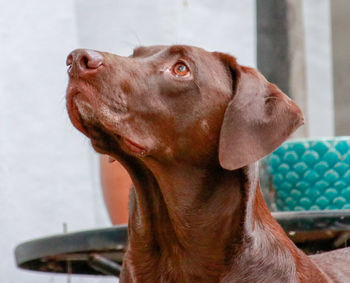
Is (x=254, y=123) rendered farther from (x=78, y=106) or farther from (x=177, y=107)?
(x=78, y=106)

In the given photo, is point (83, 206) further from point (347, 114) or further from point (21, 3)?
point (347, 114)

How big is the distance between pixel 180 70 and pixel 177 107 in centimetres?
12

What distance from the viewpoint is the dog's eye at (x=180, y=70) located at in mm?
2357

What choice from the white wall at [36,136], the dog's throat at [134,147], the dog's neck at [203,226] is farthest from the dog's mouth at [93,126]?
the white wall at [36,136]

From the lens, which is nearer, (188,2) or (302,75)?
(302,75)

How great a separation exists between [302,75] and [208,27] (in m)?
1.76

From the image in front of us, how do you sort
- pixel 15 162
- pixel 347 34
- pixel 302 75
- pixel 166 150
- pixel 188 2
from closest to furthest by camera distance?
pixel 166 150 < pixel 302 75 < pixel 15 162 < pixel 188 2 < pixel 347 34

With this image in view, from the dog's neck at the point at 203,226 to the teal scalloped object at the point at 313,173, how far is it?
565mm

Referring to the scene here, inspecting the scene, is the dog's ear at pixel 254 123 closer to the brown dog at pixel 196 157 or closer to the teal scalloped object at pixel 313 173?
the brown dog at pixel 196 157

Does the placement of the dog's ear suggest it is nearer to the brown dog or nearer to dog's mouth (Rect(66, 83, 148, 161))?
the brown dog

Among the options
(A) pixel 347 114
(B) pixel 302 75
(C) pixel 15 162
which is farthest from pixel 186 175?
(A) pixel 347 114

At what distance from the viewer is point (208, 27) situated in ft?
18.3

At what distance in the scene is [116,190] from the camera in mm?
3361

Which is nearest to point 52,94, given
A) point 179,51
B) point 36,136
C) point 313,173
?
point 36,136
